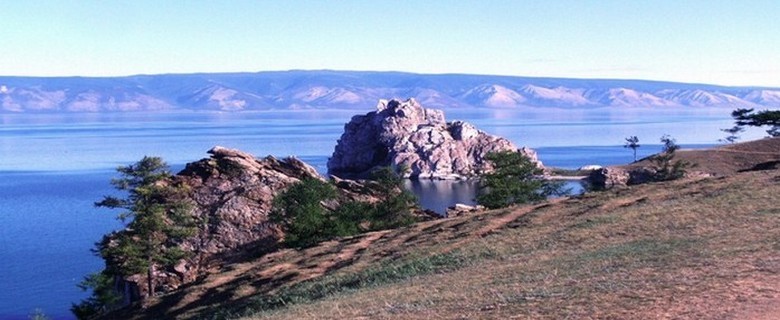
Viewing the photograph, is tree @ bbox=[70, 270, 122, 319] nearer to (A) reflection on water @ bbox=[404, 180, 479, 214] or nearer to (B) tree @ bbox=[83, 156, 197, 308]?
(B) tree @ bbox=[83, 156, 197, 308]

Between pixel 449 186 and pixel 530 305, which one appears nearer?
pixel 530 305

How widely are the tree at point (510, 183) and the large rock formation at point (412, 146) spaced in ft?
304

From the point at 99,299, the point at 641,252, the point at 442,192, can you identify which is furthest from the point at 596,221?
the point at 442,192

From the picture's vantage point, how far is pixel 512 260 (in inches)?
1117

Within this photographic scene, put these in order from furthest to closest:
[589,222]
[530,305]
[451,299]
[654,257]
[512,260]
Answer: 1. [589,222]
2. [512,260]
3. [654,257]
4. [451,299]
5. [530,305]

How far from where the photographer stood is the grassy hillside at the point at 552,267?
61.2 feet

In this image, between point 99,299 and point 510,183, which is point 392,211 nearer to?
point 510,183

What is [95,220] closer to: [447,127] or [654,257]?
[654,257]

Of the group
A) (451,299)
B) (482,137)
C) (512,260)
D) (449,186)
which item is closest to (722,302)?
(451,299)

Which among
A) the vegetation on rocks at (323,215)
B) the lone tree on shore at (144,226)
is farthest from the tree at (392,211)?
the lone tree on shore at (144,226)

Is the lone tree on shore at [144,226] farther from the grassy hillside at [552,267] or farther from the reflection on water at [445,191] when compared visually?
the reflection on water at [445,191]

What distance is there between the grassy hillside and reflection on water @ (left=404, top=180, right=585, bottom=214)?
74582 mm

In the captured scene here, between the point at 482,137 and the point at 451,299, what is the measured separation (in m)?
168

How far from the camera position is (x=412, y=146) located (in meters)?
184
